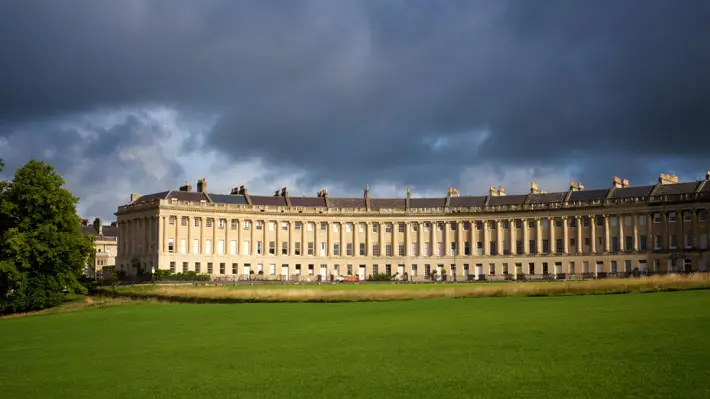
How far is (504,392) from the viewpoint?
53.0 feet

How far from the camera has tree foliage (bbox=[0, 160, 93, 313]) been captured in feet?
201

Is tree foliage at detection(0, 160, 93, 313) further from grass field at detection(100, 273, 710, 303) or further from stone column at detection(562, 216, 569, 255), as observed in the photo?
stone column at detection(562, 216, 569, 255)

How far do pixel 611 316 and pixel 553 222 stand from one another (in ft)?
285

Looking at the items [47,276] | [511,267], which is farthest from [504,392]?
[511,267]

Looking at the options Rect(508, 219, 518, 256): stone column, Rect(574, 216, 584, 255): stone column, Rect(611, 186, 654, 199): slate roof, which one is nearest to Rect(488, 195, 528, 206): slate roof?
Rect(508, 219, 518, 256): stone column

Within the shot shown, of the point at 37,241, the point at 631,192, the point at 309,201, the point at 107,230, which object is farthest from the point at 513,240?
the point at 107,230

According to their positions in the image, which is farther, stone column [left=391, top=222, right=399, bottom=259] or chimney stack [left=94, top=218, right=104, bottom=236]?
Result: chimney stack [left=94, top=218, right=104, bottom=236]

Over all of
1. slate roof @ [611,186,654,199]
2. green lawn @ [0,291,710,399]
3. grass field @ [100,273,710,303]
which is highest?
slate roof @ [611,186,654,199]

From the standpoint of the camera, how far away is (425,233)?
12281 centimetres

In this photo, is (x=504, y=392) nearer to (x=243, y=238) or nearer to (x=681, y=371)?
(x=681, y=371)

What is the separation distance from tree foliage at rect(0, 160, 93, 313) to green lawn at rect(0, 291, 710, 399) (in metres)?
27.4

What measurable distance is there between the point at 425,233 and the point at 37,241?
231 feet

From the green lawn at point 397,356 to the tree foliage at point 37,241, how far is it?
27410 millimetres

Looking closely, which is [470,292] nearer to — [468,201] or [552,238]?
[552,238]
